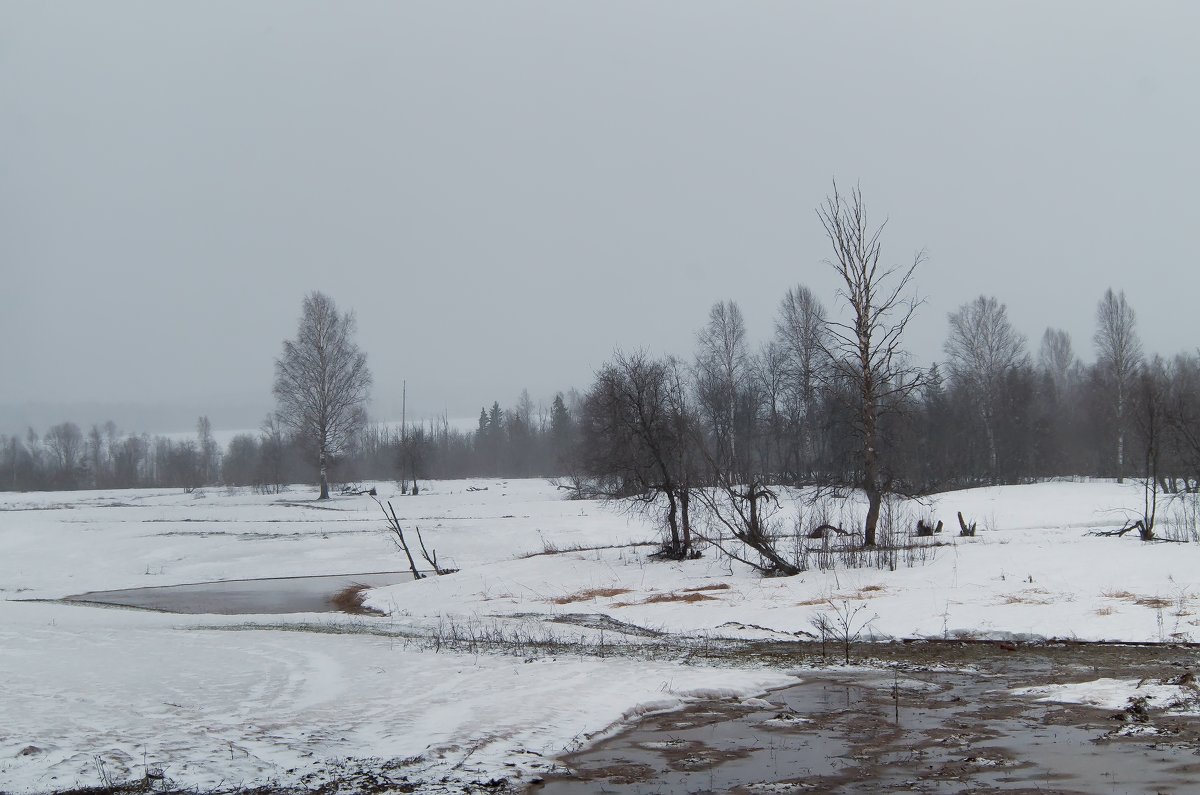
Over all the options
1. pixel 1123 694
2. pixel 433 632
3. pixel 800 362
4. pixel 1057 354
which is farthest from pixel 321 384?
pixel 1057 354

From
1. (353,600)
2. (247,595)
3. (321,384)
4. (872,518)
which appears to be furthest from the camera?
(321,384)

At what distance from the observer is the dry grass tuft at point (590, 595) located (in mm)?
22203

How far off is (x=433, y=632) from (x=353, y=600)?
9.01 m

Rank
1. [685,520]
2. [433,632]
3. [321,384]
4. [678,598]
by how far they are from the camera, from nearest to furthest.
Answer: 1. [433,632]
2. [678,598]
3. [685,520]
4. [321,384]

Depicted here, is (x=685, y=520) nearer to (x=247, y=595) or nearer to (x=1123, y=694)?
(x=247, y=595)

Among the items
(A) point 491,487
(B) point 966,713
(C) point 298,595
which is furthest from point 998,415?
(B) point 966,713

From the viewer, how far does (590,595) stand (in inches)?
893

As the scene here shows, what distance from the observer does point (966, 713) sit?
27.7ft

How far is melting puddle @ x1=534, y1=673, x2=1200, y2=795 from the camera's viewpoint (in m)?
6.07

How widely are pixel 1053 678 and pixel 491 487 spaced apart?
68926mm

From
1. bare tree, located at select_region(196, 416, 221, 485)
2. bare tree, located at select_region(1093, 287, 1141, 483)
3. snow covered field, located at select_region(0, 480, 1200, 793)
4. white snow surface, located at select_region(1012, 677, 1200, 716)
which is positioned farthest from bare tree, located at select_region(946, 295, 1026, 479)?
bare tree, located at select_region(196, 416, 221, 485)

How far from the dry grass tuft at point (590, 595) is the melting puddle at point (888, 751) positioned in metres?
13.2

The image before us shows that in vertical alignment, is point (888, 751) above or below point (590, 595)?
above

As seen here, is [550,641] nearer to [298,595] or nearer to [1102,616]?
[1102,616]
